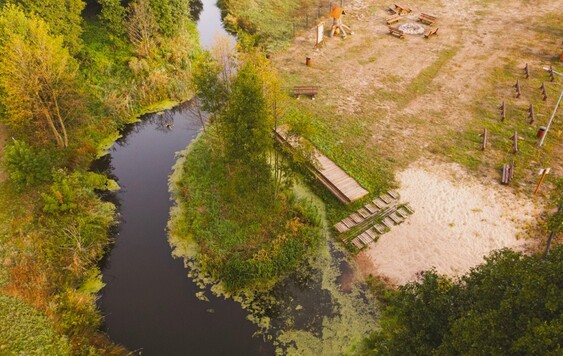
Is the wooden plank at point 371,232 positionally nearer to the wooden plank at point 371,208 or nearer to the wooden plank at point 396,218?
the wooden plank at point 371,208

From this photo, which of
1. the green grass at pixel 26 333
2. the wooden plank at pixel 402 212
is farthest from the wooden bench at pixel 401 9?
the green grass at pixel 26 333

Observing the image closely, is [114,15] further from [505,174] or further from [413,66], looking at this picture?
[505,174]

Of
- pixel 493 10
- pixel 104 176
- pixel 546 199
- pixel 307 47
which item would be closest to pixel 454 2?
pixel 493 10

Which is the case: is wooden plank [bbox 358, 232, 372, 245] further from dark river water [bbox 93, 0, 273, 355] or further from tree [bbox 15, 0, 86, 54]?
tree [bbox 15, 0, 86, 54]

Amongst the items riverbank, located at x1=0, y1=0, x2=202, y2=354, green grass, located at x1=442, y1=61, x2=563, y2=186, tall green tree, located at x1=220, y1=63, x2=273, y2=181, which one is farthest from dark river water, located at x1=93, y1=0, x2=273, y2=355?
green grass, located at x1=442, y1=61, x2=563, y2=186

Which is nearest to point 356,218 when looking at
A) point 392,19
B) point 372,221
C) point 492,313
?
point 372,221

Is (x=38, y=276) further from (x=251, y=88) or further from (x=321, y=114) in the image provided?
(x=321, y=114)
